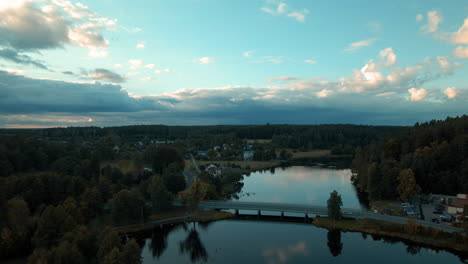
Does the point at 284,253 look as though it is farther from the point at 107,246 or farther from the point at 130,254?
the point at 107,246

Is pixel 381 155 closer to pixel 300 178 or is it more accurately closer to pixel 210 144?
pixel 300 178

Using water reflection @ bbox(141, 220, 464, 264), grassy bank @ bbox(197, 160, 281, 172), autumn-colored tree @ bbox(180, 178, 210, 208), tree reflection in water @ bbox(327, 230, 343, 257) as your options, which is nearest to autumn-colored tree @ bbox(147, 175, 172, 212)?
autumn-colored tree @ bbox(180, 178, 210, 208)

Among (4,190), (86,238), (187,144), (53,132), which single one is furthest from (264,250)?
(53,132)

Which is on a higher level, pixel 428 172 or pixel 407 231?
pixel 428 172

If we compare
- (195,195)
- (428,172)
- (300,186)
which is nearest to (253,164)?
(300,186)

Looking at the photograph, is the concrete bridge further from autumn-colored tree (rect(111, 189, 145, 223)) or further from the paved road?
autumn-colored tree (rect(111, 189, 145, 223))

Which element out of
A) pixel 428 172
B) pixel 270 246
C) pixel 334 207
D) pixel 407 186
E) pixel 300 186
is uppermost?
pixel 428 172
